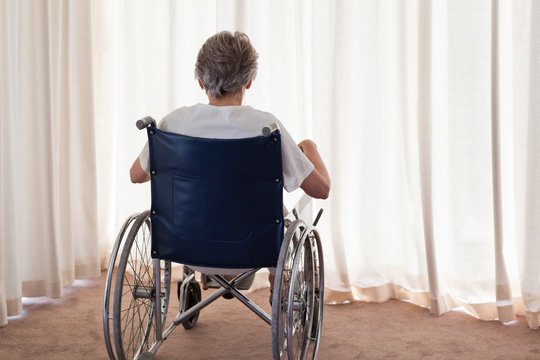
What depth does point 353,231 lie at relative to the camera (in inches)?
129

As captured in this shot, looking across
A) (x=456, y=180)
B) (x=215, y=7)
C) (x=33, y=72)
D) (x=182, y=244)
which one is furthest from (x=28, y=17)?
(x=456, y=180)

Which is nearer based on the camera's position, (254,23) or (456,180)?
(456,180)

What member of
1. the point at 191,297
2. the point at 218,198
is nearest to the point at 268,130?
the point at 218,198

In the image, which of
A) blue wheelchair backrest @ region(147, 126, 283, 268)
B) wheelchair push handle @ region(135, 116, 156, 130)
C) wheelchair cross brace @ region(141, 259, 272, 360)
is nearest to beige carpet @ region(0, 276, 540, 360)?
wheelchair cross brace @ region(141, 259, 272, 360)

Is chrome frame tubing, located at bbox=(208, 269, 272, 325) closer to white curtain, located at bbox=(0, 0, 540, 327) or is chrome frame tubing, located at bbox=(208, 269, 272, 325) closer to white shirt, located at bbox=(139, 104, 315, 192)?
white shirt, located at bbox=(139, 104, 315, 192)

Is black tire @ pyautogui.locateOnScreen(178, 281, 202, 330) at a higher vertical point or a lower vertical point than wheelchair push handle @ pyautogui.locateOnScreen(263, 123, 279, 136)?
lower

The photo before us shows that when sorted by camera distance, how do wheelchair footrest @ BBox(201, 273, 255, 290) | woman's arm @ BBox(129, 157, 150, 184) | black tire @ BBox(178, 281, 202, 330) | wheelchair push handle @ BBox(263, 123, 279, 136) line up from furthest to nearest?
black tire @ BBox(178, 281, 202, 330)
wheelchair footrest @ BBox(201, 273, 255, 290)
woman's arm @ BBox(129, 157, 150, 184)
wheelchair push handle @ BBox(263, 123, 279, 136)

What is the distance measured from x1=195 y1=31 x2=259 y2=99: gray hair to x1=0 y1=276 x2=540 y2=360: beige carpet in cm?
106

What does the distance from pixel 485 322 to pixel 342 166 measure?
933 mm

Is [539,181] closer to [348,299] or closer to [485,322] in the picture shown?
[485,322]

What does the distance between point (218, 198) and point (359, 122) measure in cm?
129

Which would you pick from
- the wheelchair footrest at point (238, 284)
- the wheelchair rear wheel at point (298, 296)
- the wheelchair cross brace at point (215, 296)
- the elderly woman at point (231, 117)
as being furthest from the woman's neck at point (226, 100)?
the wheelchair footrest at point (238, 284)

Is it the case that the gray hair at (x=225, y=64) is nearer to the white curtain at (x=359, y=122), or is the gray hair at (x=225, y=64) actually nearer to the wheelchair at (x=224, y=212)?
the wheelchair at (x=224, y=212)

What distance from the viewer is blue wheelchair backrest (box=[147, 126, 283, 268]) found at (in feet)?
6.66
